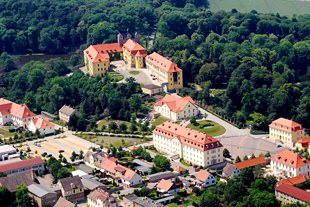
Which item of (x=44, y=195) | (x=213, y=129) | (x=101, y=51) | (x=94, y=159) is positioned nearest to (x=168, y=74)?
(x=213, y=129)

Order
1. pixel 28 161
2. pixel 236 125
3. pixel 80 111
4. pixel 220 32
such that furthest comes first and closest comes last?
pixel 220 32
pixel 80 111
pixel 236 125
pixel 28 161

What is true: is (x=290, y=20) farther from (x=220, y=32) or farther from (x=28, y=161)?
(x=28, y=161)

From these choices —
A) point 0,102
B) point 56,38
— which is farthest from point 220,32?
point 0,102

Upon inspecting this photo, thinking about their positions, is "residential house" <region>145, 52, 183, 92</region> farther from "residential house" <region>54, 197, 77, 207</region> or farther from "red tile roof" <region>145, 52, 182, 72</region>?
"residential house" <region>54, 197, 77, 207</region>

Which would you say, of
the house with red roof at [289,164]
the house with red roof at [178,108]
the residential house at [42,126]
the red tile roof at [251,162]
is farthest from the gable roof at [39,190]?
the house with red roof at [178,108]

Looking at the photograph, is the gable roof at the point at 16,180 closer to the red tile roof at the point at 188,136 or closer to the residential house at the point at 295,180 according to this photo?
the red tile roof at the point at 188,136
